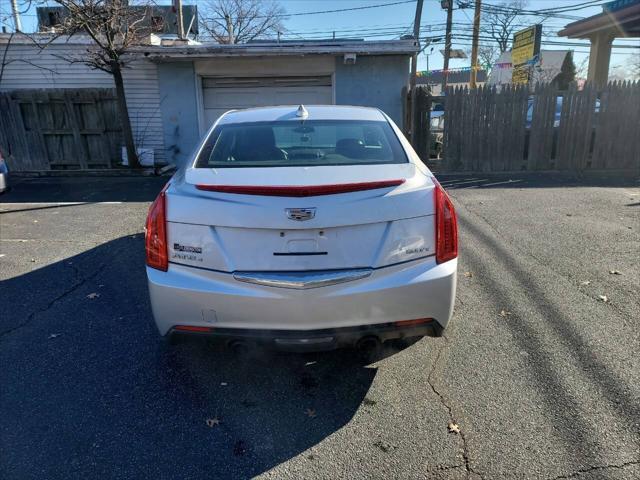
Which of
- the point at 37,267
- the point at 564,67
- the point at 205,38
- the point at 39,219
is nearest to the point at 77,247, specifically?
the point at 37,267

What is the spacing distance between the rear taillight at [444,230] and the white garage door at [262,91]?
10.2m

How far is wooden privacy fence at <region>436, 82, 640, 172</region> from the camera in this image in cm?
1116

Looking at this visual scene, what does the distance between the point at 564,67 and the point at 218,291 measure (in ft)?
96.8

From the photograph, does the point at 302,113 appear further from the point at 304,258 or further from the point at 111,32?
the point at 111,32

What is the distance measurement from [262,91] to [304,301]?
10662mm

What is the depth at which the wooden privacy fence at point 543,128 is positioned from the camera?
36.6ft

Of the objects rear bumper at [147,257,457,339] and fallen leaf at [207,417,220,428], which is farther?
fallen leaf at [207,417,220,428]

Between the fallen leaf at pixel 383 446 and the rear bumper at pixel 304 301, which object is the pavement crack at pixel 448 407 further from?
the rear bumper at pixel 304 301

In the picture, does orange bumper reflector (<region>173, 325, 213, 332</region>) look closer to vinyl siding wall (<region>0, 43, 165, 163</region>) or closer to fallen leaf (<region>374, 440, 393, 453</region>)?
fallen leaf (<region>374, 440, 393, 453</region>)

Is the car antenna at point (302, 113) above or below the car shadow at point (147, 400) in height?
above

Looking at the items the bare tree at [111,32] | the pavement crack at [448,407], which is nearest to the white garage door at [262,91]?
the bare tree at [111,32]

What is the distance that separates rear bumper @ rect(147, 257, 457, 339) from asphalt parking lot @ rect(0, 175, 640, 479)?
12.6 inches

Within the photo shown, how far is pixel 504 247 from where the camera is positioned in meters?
5.66

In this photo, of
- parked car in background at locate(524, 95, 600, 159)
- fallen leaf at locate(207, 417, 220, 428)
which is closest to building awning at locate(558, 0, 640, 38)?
parked car in background at locate(524, 95, 600, 159)
